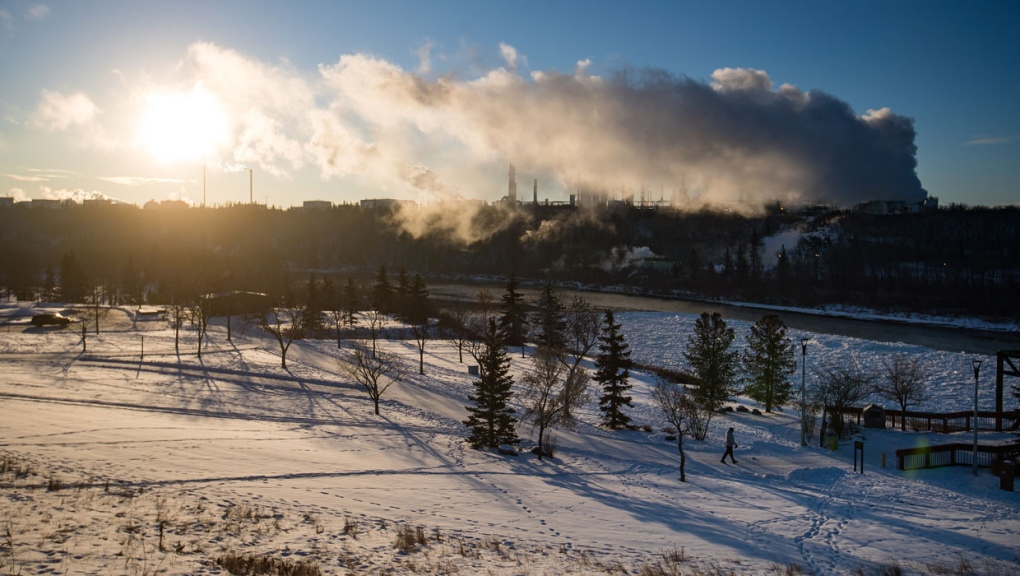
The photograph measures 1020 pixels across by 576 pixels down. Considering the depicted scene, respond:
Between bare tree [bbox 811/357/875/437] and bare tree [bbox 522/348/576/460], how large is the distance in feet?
35.7

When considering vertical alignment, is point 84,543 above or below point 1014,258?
below

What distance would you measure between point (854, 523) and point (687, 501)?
365 centimetres

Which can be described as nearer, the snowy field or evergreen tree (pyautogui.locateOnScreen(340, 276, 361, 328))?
the snowy field

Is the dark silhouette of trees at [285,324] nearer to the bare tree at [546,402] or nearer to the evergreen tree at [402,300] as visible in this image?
the evergreen tree at [402,300]

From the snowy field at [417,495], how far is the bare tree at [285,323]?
11.7 meters

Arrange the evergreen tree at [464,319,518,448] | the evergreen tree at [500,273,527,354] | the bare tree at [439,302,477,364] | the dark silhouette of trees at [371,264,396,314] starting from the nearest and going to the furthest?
the evergreen tree at [464,319,518,448]
the evergreen tree at [500,273,527,354]
the bare tree at [439,302,477,364]
the dark silhouette of trees at [371,264,396,314]

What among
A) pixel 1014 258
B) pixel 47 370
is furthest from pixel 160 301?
pixel 1014 258

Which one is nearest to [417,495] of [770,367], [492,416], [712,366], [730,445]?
[492,416]

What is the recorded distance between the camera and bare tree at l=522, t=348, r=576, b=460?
20422 millimetres

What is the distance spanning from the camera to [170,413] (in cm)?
2158

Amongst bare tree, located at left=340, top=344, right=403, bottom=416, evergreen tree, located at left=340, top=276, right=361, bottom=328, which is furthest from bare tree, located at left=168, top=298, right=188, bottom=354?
evergreen tree, located at left=340, top=276, right=361, bottom=328

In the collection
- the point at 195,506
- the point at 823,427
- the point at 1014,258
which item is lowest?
the point at 823,427

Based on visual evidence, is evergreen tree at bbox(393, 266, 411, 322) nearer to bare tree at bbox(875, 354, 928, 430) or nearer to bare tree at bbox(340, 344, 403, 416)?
bare tree at bbox(340, 344, 403, 416)

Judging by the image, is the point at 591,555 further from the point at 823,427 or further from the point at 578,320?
the point at 578,320
